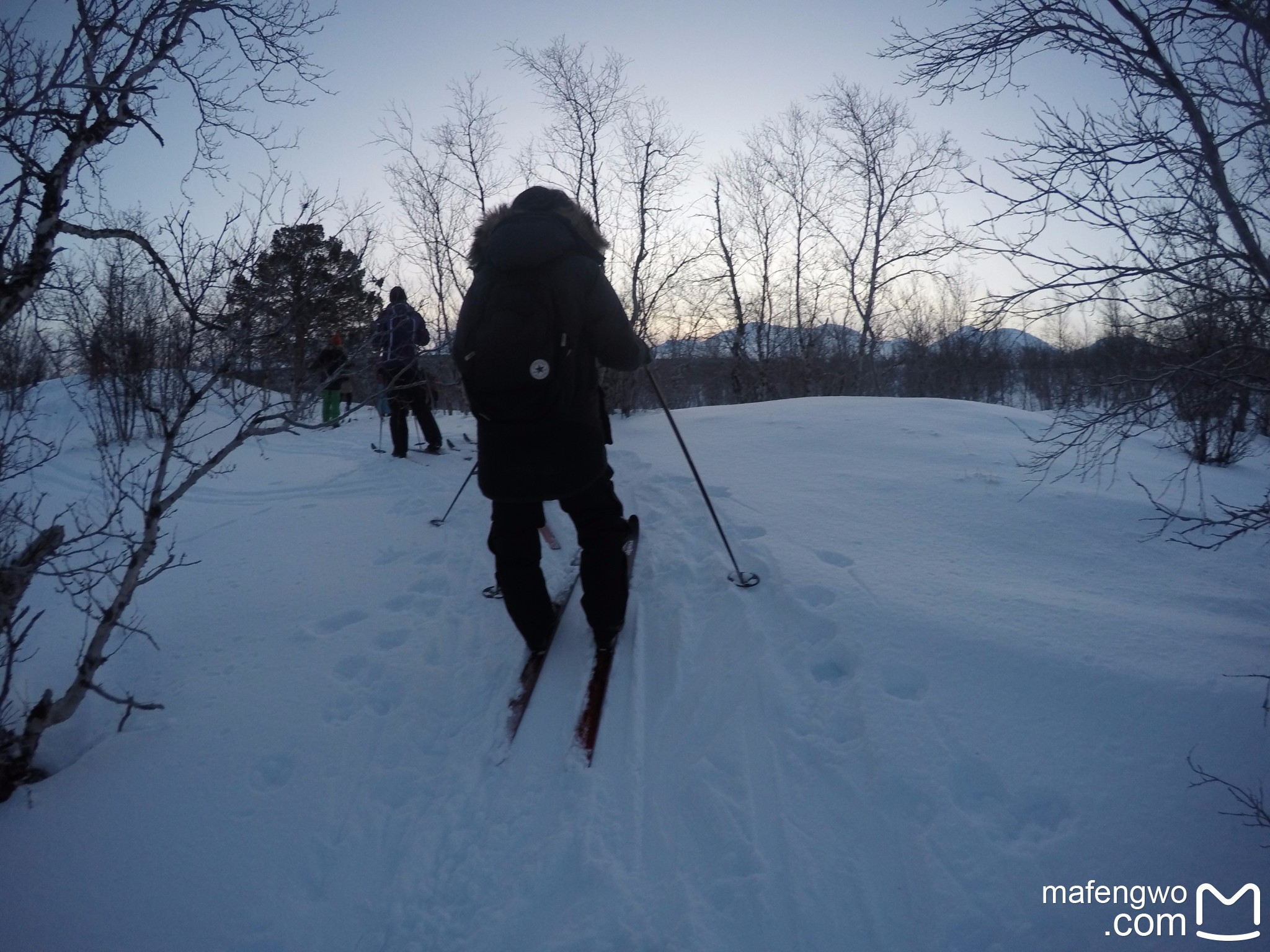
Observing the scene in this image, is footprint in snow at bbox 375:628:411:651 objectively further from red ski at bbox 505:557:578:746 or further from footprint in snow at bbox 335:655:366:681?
red ski at bbox 505:557:578:746

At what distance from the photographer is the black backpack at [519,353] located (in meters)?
2.49

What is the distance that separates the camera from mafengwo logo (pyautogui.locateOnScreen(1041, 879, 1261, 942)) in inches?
64.9

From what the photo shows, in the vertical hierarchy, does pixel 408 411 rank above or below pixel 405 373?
below

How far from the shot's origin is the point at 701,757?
7.77ft

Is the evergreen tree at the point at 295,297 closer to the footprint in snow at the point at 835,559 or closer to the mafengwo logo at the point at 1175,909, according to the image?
the footprint in snow at the point at 835,559

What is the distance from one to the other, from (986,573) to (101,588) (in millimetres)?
4702

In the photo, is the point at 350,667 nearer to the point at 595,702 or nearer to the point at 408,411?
the point at 595,702

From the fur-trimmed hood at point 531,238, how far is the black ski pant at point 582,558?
0.90 metres

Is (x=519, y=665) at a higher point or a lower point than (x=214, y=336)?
lower

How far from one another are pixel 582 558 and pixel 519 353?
0.93m

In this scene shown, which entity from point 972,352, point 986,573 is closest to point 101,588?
point 986,573

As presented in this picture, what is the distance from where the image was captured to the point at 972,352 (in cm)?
359

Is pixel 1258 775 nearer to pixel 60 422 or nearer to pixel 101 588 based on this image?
pixel 101 588

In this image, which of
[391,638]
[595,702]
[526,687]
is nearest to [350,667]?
[391,638]
